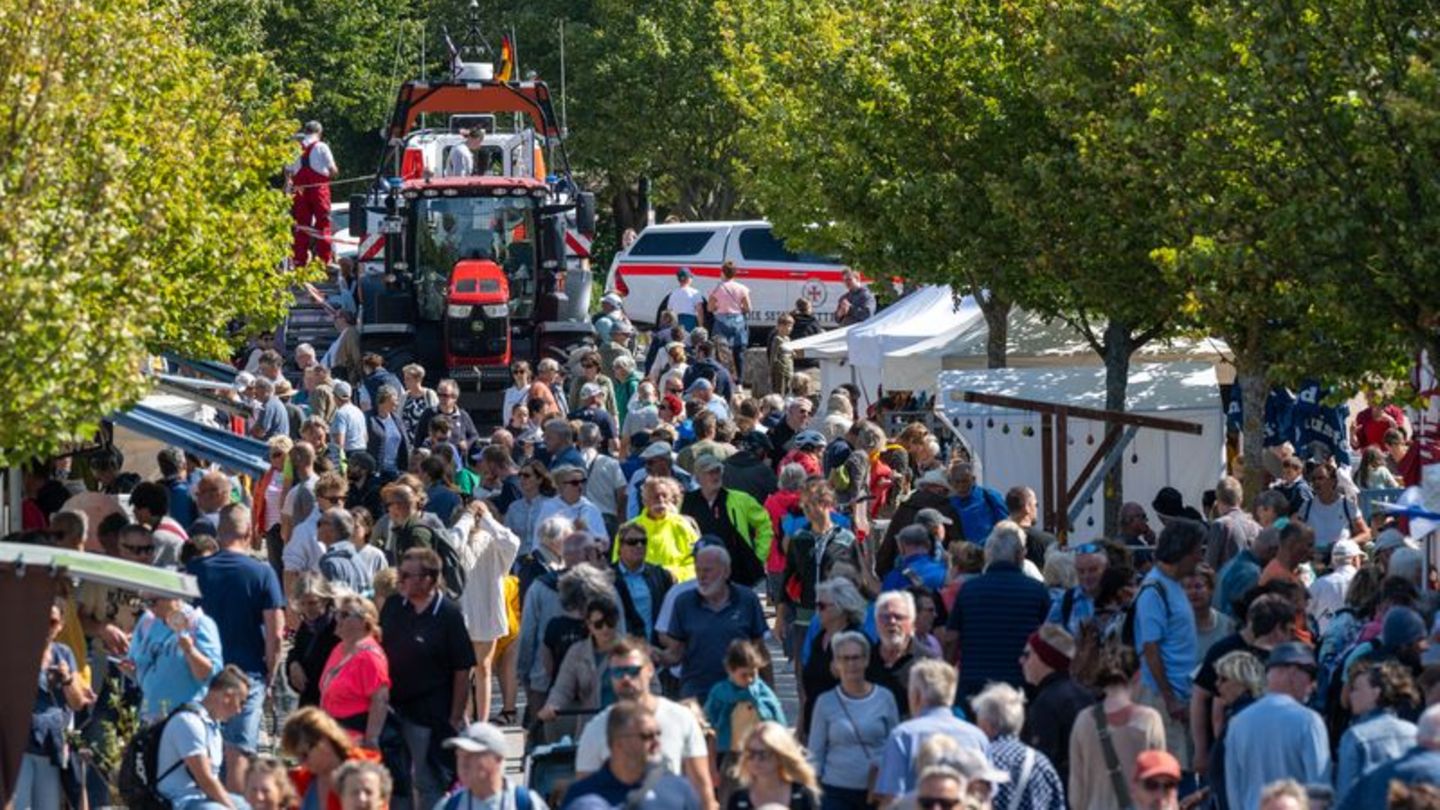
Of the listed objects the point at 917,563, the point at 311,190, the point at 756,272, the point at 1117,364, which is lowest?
the point at 917,563

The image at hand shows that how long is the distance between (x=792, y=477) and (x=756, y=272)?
26483 mm

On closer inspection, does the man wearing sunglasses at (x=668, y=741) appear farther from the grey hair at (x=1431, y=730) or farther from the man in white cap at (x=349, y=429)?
the man in white cap at (x=349, y=429)

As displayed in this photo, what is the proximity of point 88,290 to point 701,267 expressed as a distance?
29.5 meters

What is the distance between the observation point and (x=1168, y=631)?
13562 mm

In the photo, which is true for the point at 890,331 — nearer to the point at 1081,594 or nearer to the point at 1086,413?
the point at 1086,413

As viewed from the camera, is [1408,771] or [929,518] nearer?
[1408,771]

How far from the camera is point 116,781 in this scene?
12.9 metres

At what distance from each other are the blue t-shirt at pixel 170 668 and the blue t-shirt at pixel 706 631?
2.22 meters

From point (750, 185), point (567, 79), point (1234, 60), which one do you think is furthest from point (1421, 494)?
point (567, 79)

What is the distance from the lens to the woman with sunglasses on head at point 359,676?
1301cm

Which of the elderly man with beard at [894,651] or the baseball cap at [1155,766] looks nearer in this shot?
the baseball cap at [1155,766]

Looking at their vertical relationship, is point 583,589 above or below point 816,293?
below

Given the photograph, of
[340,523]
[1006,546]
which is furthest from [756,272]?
[1006,546]

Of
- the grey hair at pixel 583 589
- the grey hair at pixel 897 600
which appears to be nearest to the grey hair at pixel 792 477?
the grey hair at pixel 583 589
